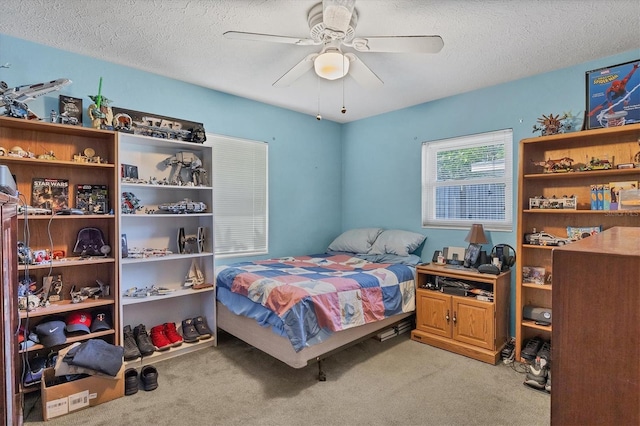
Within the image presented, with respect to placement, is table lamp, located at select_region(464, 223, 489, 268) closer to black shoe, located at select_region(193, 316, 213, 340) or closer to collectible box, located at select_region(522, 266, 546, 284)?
collectible box, located at select_region(522, 266, 546, 284)

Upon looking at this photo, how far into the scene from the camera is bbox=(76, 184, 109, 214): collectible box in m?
2.56

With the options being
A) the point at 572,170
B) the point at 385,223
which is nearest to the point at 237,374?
the point at 385,223

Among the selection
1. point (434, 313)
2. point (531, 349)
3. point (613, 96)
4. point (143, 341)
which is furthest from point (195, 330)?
point (613, 96)

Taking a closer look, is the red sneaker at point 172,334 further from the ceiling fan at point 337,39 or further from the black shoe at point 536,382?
the black shoe at point 536,382

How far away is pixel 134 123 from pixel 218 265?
1570mm

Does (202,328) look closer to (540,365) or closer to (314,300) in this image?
(314,300)

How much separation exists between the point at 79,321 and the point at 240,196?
1824 millimetres

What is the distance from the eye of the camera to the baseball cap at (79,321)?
7.67ft

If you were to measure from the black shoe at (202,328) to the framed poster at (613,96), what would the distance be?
3.69 m

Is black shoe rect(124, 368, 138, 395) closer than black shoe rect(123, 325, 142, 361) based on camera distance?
Yes

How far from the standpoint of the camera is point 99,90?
102 inches

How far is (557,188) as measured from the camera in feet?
9.20

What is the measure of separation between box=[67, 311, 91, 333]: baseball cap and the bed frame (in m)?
1.02

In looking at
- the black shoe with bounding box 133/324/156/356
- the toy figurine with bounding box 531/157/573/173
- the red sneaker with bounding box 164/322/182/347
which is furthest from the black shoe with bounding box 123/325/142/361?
the toy figurine with bounding box 531/157/573/173
